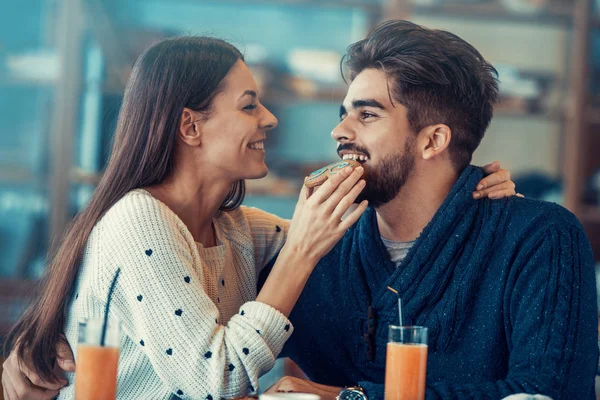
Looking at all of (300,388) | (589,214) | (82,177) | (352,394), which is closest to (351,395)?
(352,394)

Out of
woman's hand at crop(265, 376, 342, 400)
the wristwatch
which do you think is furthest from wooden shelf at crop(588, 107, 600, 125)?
the wristwatch

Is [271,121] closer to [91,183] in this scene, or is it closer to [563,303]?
[563,303]

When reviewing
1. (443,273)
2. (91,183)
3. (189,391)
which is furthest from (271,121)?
(91,183)

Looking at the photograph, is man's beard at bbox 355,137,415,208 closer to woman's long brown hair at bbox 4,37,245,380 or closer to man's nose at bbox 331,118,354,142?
man's nose at bbox 331,118,354,142

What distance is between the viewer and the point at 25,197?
4059 millimetres

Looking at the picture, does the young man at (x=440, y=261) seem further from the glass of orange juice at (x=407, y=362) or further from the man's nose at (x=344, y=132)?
the glass of orange juice at (x=407, y=362)

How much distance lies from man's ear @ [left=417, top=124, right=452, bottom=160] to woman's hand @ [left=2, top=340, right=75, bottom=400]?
3.27ft

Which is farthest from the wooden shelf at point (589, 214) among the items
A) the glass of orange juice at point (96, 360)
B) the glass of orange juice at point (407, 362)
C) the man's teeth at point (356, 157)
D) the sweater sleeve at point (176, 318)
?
the glass of orange juice at point (96, 360)

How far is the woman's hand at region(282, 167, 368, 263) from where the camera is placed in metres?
1.78

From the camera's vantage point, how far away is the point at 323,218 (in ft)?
5.90

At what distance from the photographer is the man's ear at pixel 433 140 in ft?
6.88

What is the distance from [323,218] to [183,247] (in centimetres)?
31

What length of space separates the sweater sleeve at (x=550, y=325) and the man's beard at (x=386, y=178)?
1.33 ft

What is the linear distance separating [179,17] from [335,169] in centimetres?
262
